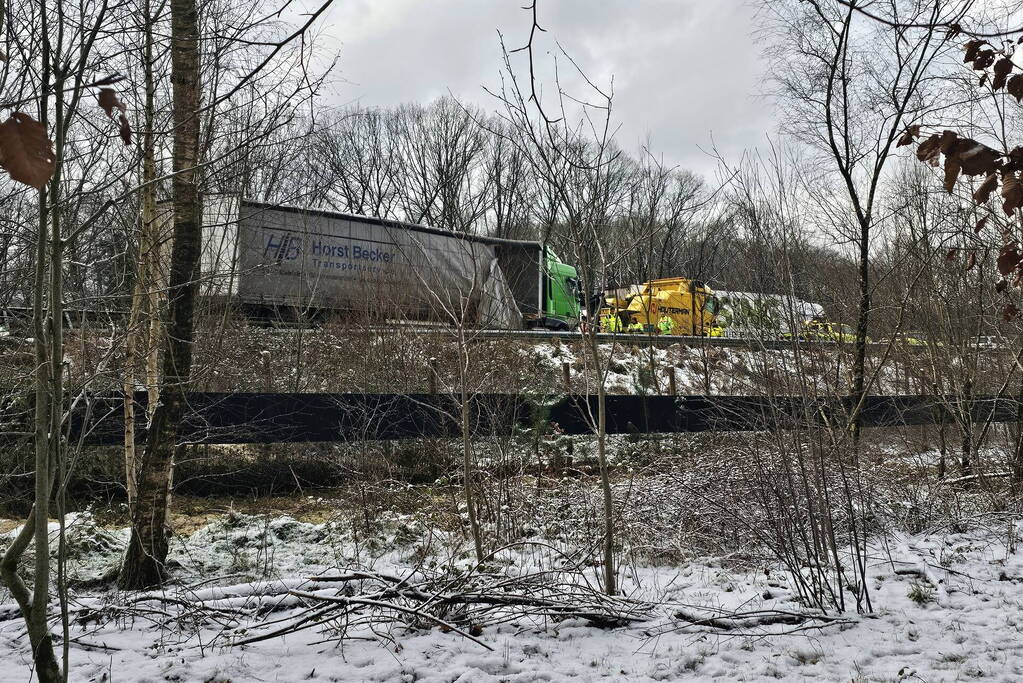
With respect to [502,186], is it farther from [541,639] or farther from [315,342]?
[541,639]

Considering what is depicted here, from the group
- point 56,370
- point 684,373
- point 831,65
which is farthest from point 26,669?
point 684,373

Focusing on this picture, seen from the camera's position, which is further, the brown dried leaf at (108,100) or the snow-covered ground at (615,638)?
the snow-covered ground at (615,638)

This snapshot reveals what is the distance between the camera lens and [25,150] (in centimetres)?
138

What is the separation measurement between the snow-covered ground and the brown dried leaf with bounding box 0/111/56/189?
3037 millimetres

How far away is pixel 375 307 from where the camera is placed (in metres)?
13.6

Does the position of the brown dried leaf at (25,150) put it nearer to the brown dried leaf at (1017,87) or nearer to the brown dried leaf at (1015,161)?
the brown dried leaf at (1015,161)

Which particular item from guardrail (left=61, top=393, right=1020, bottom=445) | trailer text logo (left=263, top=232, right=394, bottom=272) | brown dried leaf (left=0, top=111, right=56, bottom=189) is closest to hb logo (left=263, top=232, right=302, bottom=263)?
trailer text logo (left=263, top=232, right=394, bottom=272)

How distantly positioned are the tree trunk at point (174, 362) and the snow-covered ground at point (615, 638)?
3.28ft

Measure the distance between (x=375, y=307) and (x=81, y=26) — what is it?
1074 cm

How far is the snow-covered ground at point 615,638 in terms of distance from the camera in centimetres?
384

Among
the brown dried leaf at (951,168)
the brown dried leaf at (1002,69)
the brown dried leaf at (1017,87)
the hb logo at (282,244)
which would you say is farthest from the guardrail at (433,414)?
the hb logo at (282,244)

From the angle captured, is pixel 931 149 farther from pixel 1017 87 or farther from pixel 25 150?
pixel 25 150

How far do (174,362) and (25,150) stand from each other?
5102 millimetres

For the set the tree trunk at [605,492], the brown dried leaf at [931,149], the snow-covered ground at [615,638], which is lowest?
the snow-covered ground at [615,638]
